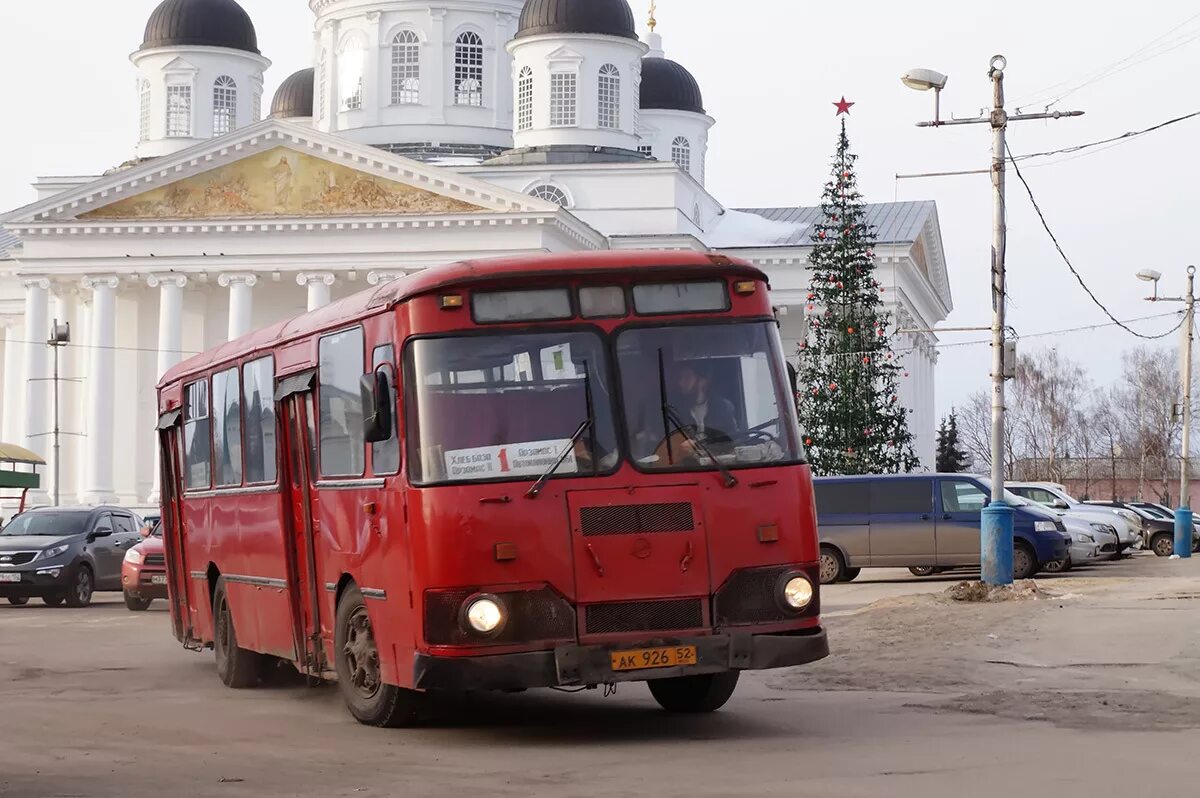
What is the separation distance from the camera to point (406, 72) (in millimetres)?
71312

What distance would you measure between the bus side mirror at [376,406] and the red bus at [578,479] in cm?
1

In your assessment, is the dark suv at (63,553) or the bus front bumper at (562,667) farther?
the dark suv at (63,553)

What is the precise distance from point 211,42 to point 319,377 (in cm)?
6233

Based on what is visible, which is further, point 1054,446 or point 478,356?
point 1054,446

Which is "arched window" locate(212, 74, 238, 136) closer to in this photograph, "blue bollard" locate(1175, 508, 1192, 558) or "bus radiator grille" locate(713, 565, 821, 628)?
"blue bollard" locate(1175, 508, 1192, 558)

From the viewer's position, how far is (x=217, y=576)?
1595cm

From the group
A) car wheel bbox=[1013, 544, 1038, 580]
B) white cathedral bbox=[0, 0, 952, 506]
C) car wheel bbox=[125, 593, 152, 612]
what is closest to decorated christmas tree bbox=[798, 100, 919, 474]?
white cathedral bbox=[0, 0, 952, 506]

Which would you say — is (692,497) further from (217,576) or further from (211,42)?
(211,42)

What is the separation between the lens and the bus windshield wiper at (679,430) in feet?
36.4

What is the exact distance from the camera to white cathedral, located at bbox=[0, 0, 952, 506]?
61469mm

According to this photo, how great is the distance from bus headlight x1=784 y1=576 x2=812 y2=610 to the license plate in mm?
657

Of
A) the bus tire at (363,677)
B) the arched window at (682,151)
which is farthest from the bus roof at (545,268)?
the arched window at (682,151)

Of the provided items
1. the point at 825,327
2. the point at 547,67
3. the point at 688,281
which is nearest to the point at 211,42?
the point at 547,67

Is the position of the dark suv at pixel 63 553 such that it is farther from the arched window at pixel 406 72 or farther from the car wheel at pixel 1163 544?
the arched window at pixel 406 72
